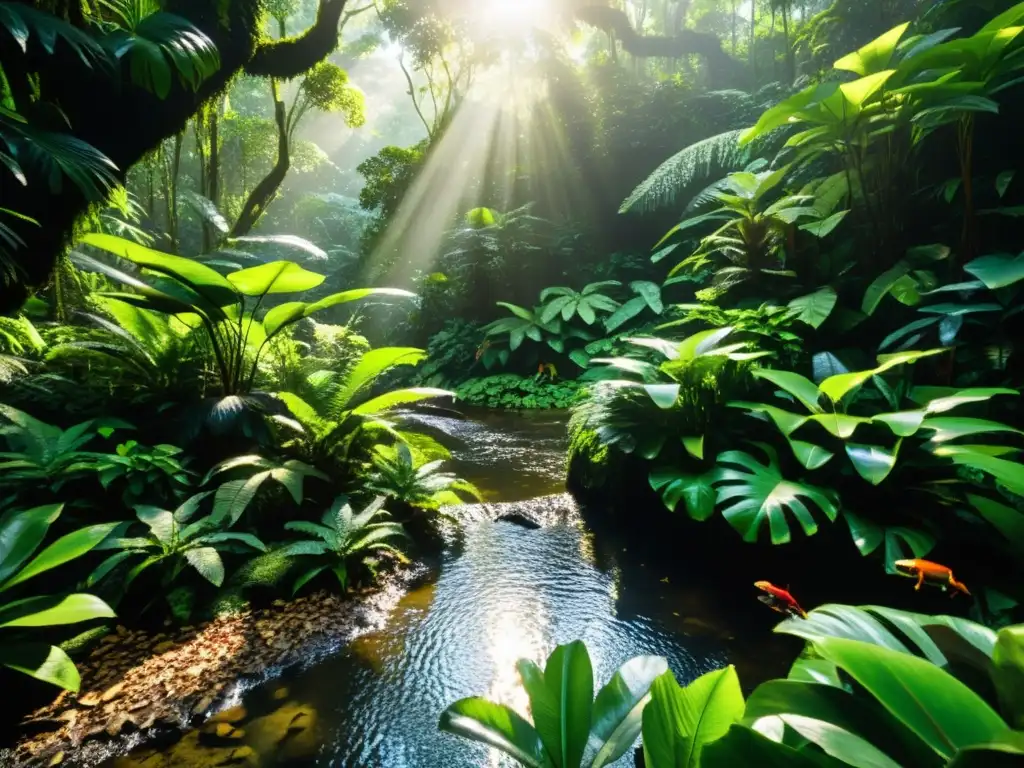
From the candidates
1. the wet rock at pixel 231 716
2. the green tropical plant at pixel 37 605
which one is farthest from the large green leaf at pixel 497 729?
the green tropical plant at pixel 37 605

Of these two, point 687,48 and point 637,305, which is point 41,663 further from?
point 687,48

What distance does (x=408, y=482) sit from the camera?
123 inches

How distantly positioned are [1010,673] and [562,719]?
35.2 inches

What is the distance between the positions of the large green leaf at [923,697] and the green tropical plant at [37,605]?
203 centimetres

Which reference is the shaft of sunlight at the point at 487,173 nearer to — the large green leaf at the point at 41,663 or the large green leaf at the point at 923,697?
the large green leaf at the point at 41,663

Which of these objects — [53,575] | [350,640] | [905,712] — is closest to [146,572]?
[53,575]

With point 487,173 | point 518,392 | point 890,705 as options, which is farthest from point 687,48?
point 890,705

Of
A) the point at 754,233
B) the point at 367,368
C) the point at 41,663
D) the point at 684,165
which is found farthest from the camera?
the point at 684,165

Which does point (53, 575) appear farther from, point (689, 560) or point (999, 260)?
point (999, 260)

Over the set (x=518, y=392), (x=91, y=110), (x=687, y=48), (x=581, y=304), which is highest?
(x=687, y=48)

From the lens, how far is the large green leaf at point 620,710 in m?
1.20

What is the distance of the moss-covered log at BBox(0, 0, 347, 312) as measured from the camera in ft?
8.38

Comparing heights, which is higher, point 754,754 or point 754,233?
point 754,233

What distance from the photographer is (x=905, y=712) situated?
878 millimetres
